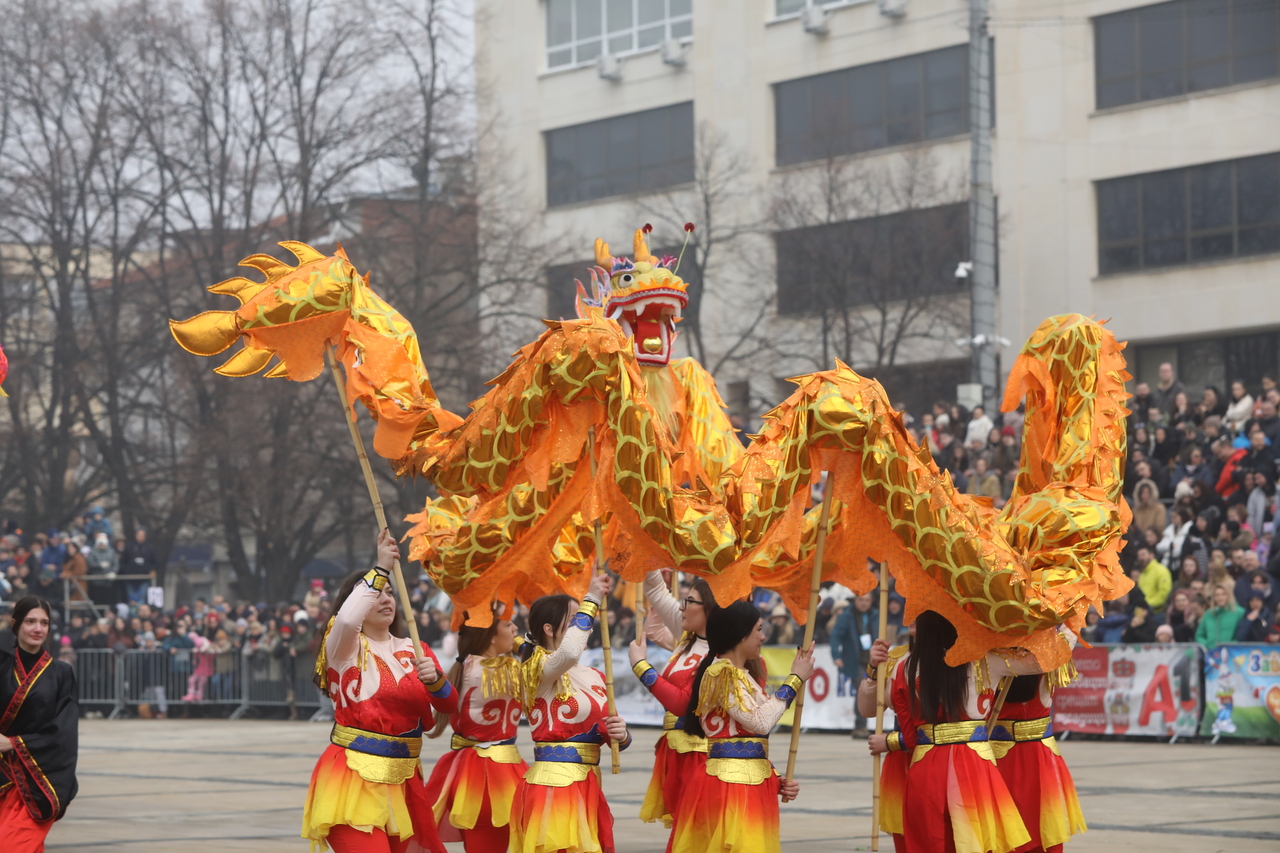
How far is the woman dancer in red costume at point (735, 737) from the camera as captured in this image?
6988 mm

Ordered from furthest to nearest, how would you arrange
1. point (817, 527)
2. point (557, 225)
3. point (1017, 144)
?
point (557, 225) → point (1017, 144) → point (817, 527)

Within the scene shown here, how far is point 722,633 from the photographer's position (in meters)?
7.11

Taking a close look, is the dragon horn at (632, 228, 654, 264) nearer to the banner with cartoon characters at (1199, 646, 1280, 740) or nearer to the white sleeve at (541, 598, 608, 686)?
the white sleeve at (541, 598, 608, 686)

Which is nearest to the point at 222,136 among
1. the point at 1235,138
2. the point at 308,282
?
the point at 1235,138

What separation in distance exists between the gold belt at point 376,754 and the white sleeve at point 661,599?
1.57 m

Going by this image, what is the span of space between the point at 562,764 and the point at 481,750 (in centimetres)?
71

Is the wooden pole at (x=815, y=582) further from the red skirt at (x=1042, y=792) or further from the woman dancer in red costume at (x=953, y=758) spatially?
the red skirt at (x=1042, y=792)

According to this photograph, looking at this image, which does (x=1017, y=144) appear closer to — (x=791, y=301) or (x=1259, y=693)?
(x=791, y=301)

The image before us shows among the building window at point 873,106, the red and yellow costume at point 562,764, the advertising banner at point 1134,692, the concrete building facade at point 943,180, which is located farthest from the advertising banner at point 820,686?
the building window at point 873,106

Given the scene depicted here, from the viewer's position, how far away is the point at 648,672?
714 centimetres

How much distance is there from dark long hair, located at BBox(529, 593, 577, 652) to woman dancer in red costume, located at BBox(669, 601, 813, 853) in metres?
0.68

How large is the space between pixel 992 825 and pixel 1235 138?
2283 centimetres

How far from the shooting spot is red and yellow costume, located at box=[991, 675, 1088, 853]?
7.30 m

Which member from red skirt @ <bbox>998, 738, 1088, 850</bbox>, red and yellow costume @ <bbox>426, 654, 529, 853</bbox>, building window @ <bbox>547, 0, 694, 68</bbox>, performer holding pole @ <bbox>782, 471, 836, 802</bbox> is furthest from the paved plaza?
building window @ <bbox>547, 0, 694, 68</bbox>
